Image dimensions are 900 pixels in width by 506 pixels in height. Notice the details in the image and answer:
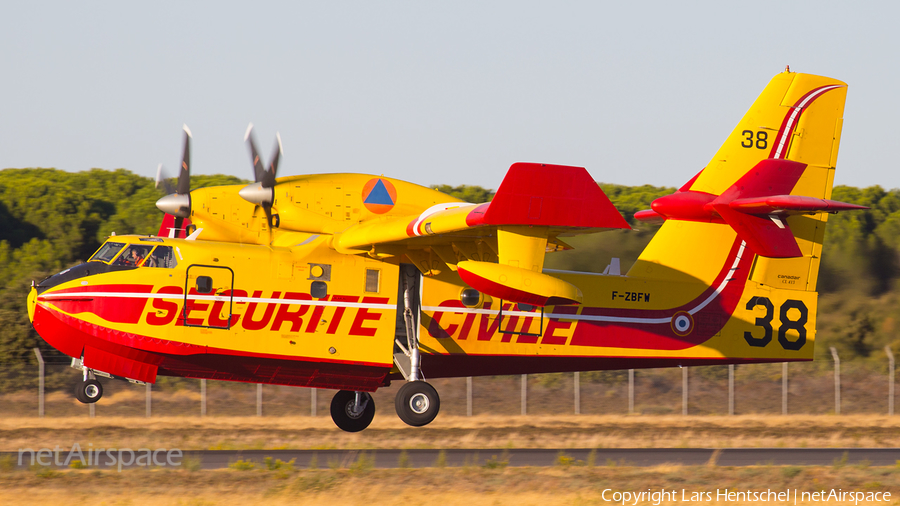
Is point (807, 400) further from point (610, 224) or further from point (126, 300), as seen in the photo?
point (126, 300)

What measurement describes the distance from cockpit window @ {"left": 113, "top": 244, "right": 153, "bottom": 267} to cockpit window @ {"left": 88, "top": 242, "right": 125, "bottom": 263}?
13cm

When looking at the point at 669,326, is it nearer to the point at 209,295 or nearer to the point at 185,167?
the point at 209,295

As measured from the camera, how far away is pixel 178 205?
16.6 meters

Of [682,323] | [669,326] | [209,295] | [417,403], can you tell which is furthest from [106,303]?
[682,323]

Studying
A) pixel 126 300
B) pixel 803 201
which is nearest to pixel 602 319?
pixel 803 201

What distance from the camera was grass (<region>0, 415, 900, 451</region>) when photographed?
2161 centimetres

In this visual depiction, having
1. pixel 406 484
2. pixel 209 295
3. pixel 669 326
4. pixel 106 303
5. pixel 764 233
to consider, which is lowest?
pixel 406 484

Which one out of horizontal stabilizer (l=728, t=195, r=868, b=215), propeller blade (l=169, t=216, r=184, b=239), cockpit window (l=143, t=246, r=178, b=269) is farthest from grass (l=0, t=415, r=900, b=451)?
horizontal stabilizer (l=728, t=195, r=868, b=215)

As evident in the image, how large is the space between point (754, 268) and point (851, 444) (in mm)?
8288

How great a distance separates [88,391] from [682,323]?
10450 mm

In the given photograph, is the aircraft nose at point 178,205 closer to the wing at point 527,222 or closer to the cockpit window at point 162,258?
the cockpit window at point 162,258

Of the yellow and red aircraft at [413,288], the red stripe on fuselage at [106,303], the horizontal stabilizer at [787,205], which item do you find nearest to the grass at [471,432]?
the yellow and red aircraft at [413,288]

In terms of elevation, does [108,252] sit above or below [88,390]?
above

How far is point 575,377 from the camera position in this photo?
94.4ft
